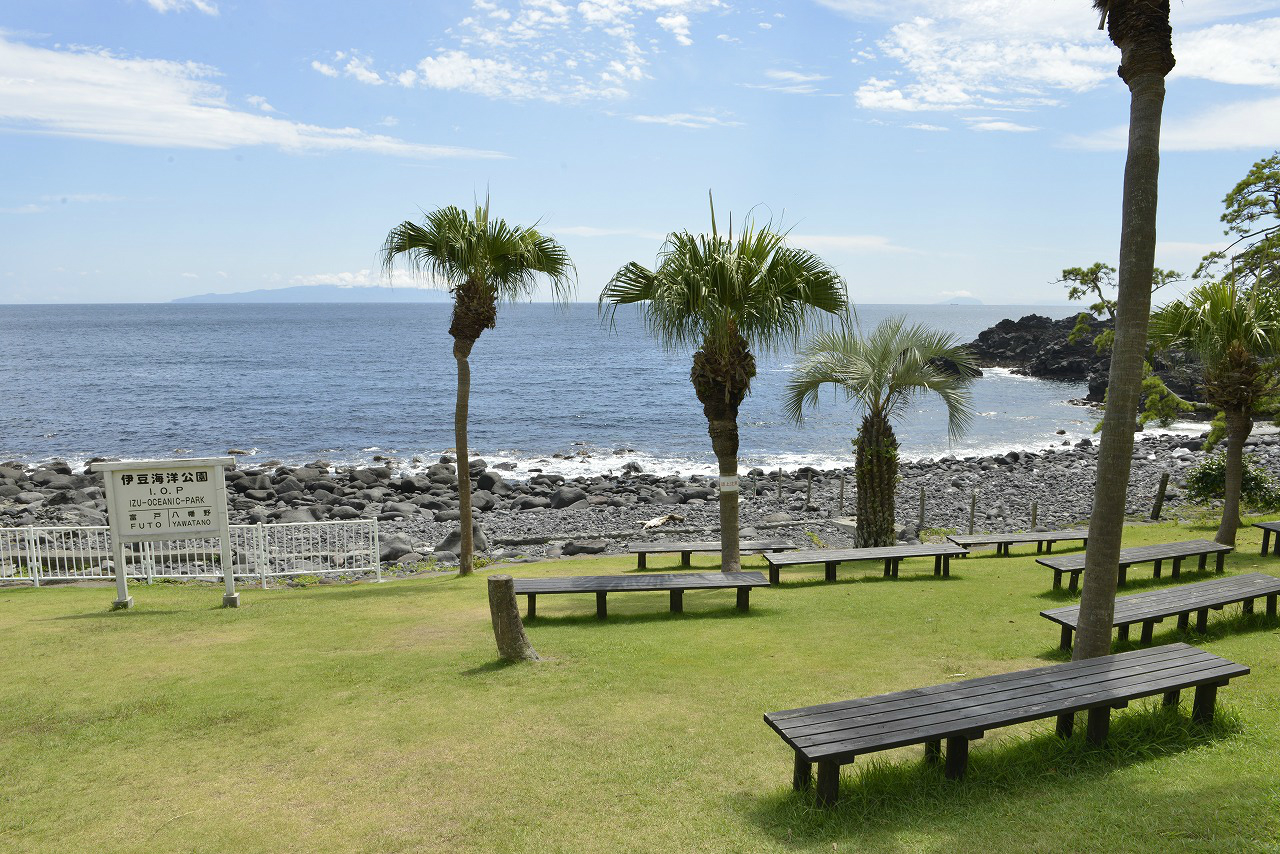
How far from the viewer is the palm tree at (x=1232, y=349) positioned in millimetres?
12180

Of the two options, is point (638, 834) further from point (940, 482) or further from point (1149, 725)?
point (940, 482)

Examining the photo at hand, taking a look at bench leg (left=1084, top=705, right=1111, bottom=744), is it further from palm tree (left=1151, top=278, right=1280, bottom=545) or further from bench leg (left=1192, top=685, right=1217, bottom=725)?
palm tree (left=1151, top=278, right=1280, bottom=545)

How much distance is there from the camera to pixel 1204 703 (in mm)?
5555

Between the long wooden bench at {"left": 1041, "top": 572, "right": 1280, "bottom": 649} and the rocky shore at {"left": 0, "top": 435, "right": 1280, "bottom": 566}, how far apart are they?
11285 mm

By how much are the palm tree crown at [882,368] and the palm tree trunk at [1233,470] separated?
162 inches

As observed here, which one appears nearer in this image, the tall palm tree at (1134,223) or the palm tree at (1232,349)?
the tall palm tree at (1134,223)

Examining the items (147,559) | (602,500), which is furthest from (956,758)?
(602,500)

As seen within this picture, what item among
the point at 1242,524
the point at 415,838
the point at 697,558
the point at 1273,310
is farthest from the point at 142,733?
the point at 1242,524

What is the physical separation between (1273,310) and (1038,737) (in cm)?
1040

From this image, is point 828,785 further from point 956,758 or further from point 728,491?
point 728,491

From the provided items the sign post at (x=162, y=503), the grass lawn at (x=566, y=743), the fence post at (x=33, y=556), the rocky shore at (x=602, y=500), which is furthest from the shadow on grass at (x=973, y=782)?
the rocky shore at (x=602, y=500)

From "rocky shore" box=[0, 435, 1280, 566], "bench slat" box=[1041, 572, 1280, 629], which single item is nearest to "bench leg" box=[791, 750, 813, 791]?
"bench slat" box=[1041, 572, 1280, 629]

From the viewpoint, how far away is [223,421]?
169ft

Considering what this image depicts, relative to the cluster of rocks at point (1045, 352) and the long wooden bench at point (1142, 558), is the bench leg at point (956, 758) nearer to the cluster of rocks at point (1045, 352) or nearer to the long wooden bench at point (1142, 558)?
the long wooden bench at point (1142, 558)
